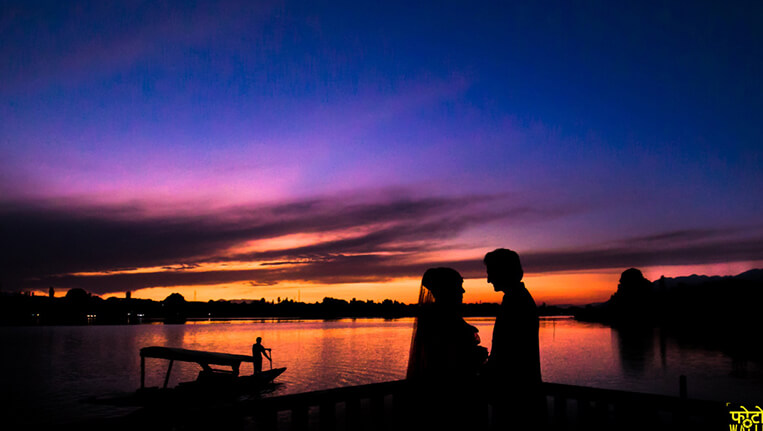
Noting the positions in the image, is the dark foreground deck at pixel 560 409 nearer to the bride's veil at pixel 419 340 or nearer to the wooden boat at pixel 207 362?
the bride's veil at pixel 419 340

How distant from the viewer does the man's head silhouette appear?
365 centimetres

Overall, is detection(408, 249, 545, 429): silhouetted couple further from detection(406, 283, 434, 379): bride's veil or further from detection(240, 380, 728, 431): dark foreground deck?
detection(240, 380, 728, 431): dark foreground deck

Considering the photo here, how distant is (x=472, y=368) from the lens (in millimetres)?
3461

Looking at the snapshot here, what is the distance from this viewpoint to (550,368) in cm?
6469

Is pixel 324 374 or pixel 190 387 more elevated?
pixel 190 387

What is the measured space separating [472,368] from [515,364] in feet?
0.94

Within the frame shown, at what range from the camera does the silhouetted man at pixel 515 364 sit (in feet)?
11.1

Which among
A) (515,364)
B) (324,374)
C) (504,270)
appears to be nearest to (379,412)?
(515,364)

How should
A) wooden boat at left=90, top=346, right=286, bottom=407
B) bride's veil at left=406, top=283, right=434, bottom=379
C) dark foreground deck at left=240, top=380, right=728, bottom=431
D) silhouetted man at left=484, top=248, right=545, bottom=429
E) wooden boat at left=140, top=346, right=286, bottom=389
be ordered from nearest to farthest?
silhouetted man at left=484, top=248, right=545, bottom=429 < bride's veil at left=406, top=283, right=434, bottom=379 < dark foreground deck at left=240, top=380, right=728, bottom=431 < wooden boat at left=90, top=346, right=286, bottom=407 < wooden boat at left=140, top=346, right=286, bottom=389

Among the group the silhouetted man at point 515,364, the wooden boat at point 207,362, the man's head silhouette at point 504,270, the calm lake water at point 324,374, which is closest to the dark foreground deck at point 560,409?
the silhouetted man at point 515,364

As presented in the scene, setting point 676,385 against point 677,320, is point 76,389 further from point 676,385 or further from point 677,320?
point 677,320

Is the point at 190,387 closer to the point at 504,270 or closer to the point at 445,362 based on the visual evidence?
the point at 445,362

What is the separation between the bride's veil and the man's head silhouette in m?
0.47

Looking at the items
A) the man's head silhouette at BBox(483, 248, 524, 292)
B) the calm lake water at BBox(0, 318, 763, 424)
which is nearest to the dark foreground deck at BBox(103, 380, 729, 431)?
the man's head silhouette at BBox(483, 248, 524, 292)
